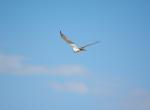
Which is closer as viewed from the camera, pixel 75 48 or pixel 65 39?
pixel 75 48

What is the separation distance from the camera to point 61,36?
3806 centimetres

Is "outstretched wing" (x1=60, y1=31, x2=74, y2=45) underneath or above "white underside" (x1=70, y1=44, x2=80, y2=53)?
above

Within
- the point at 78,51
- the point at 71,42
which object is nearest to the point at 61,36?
the point at 71,42

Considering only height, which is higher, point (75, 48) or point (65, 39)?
point (65, 39)

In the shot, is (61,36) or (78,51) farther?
(61,36)

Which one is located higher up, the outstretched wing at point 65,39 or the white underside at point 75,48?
the outstretched wing at point 65,39

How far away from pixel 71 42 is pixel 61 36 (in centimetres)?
232

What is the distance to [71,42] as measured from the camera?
3712cm

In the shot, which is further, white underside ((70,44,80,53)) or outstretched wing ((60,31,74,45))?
A: outstretched wing ((60,31,74,45))

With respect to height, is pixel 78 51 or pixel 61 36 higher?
pixel 61 36

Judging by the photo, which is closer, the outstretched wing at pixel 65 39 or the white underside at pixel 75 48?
the white underside at pixel 75 48

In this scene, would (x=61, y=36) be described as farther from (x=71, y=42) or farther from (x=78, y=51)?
(x=78, y=51)

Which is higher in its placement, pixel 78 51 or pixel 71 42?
pixel 71 42

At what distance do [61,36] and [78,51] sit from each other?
194 inches
